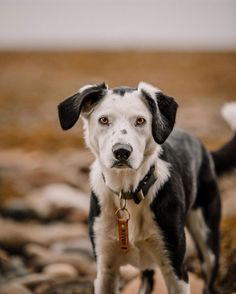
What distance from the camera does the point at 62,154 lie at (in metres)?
8.62

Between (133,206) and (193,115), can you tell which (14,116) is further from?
(133,206)

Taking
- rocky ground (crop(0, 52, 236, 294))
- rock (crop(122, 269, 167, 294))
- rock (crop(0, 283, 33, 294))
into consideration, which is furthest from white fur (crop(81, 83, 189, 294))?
rock (crop(0, 283, 33, 294))

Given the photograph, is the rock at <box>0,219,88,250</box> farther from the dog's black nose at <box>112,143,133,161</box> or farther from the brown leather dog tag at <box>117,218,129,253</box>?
the dog's black nose at <box>112,143,133,161</box>

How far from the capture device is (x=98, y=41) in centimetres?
1047

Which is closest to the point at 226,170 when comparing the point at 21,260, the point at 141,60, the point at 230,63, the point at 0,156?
the point at 21,260

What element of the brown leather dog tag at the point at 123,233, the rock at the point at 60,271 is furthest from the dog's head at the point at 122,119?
the rock at the point at 60,271

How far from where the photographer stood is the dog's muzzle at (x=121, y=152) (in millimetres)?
2752

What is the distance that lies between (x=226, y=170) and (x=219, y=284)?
0.80m

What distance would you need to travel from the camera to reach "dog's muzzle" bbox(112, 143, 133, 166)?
275 centimetres

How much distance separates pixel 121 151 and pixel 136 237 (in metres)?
0.61

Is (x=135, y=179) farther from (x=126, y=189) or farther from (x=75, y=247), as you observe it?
(x=75, y=247)

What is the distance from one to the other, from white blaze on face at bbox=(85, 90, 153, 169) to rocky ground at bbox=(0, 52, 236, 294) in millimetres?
1440

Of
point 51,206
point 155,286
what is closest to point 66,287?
point 155,286

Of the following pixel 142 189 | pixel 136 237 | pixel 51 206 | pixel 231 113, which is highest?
pixel 231 113
